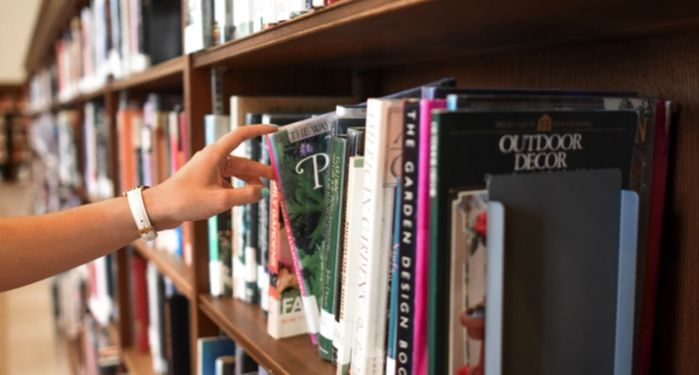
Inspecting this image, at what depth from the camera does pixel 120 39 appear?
1.73 metres

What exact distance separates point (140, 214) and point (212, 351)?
1.13 feet

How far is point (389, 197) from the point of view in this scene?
0.61 metres

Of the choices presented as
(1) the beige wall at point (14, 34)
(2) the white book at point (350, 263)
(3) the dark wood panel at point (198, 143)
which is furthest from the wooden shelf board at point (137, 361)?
(1) the beige wall at point (14, 34)

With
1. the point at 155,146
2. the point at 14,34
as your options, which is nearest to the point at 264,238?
the point at 155,146

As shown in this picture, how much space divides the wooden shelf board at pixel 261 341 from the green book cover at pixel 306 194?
5 centimetres

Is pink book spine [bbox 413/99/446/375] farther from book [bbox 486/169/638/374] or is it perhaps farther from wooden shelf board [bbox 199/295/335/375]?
wooden shelf board [bbox 199/295/335/375]

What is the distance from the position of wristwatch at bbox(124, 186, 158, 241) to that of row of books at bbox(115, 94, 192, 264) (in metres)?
0.24

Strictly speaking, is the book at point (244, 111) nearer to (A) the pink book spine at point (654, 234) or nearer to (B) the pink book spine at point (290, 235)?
(B) the pink book spine at point (290, 235)

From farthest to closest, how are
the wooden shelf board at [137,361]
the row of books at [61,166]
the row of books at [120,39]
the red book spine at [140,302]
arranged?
the row of books at [61,166], the red book spine at [140,302], the wooden shelf board at [137,361], the row of books at [120,39]

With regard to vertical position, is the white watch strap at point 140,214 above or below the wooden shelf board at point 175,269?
above

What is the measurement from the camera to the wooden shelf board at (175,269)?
1199mm

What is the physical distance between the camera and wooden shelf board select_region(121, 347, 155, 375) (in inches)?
68.2

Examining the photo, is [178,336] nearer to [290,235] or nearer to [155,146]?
[155,146]

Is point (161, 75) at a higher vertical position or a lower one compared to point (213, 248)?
higher
